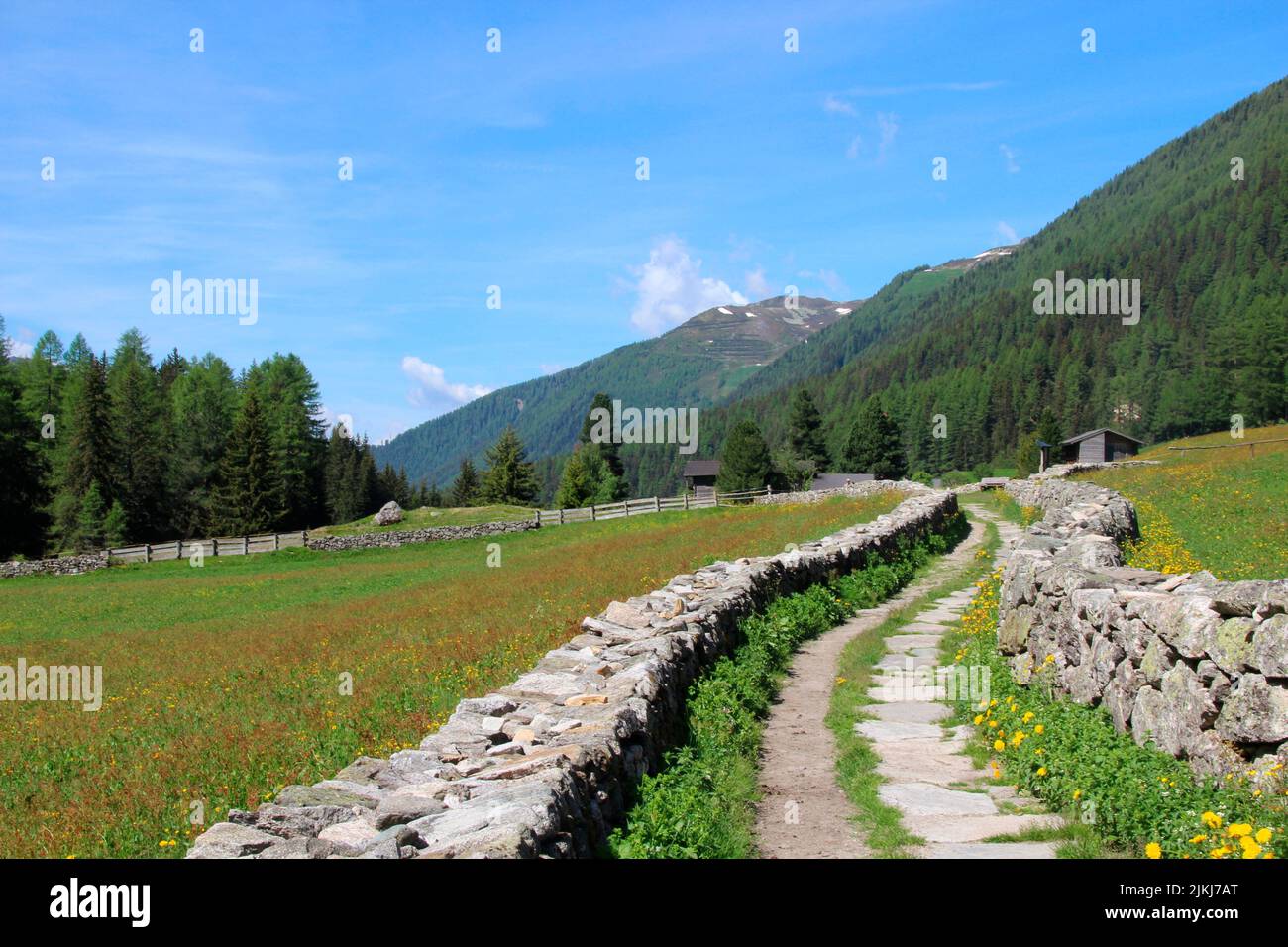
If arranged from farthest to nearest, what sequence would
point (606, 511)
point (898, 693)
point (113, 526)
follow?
1. point (113, 526)
2. point (606, 511)
3. point (898, 693)

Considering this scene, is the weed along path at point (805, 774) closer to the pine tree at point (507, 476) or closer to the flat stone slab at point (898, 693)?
the flat stone slab at point (898, 693)

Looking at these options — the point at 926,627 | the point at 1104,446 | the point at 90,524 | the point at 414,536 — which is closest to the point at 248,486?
the point at 90,524

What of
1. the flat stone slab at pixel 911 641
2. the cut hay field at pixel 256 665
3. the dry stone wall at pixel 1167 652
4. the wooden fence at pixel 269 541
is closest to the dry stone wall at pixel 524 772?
the cut hay field at pixel 256 665

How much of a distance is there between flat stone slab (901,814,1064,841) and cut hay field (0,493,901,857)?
486 cm

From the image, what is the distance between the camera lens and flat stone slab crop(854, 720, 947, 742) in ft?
31.7

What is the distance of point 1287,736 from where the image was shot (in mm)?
5730

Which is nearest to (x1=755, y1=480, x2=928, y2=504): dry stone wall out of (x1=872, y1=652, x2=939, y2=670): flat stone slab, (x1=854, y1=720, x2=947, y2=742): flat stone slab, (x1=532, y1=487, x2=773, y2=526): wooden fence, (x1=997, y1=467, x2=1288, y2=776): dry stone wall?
(x1=532, y1=487, x2=773, y2=526): wooden fence

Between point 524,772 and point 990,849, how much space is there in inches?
127

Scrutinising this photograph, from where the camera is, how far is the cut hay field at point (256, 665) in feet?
29.7

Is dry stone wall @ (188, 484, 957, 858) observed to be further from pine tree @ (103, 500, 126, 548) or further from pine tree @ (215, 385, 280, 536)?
pine tree @ (103, 500, 126, 548)

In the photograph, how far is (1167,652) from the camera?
279 inches

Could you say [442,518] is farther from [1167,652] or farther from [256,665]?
[1167,652]

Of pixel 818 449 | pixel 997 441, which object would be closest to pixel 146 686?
pixel 818 449
